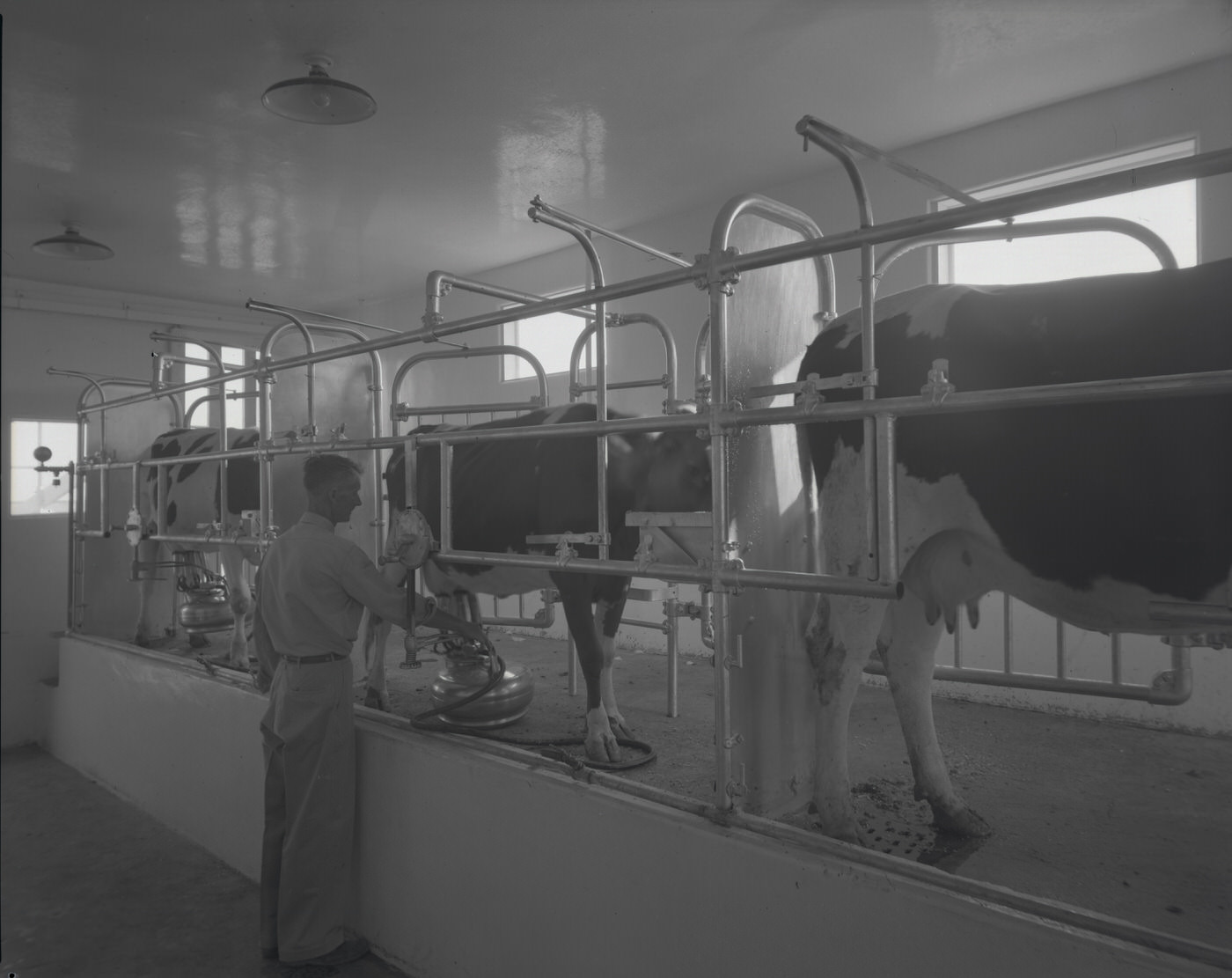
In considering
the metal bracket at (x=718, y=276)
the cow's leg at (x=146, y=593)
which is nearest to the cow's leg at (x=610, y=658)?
the metal bracket at (x=718, y=276)

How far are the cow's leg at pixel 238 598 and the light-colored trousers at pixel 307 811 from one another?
9.21 ft

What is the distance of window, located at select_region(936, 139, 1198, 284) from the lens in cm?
504

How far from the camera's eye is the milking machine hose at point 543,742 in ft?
10.9

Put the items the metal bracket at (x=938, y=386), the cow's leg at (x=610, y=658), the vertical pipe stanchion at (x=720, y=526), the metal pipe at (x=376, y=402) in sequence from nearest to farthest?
the metal bracket at (x=938, y=386), the vertical pipe stanchion at (x=720, y=526), the cow's leg at (x=610, y=658), the metal pipe at (x=376, y=402)

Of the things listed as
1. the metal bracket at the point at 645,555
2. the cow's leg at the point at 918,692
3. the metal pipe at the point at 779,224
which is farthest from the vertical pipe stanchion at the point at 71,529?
the cow's leg at the point at 918,692

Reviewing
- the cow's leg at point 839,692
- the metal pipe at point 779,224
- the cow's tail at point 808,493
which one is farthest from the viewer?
the cow's tail at point 808,493

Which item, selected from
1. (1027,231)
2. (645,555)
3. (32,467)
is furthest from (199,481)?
(1027,231)

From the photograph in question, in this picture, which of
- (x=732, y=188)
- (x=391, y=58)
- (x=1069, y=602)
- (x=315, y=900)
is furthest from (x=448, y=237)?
(x=1069, y=602)

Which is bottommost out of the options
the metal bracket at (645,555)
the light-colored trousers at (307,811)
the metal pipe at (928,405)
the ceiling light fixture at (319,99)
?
the light-colored trousers at (307,811)

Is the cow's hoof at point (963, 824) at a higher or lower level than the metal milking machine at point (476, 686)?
lower

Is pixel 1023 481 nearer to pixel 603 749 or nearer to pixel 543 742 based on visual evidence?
pixel 603 749

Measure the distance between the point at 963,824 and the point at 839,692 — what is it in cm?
67

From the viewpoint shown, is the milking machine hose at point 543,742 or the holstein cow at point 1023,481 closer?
the holstein cow at point 1023,481

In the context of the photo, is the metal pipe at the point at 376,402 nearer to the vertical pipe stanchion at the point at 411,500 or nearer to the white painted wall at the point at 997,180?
the vertical pipe stanchion at the point at 411,500
